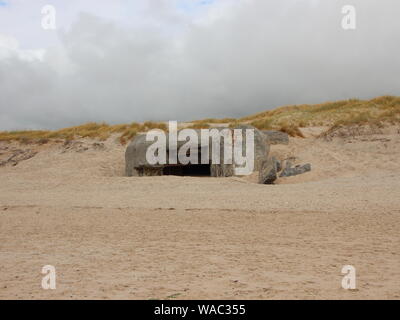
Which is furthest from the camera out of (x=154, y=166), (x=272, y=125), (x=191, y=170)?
(x=272, y=125)

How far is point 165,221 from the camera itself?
8.27 meters

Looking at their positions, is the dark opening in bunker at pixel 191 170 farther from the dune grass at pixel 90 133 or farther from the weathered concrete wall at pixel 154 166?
the dune grass at pixel 90 133

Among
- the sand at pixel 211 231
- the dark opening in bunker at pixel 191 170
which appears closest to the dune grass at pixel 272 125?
the sand at pixel 211 231

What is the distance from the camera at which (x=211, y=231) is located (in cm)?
732

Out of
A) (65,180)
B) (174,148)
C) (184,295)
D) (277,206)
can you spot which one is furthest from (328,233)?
(65,180)

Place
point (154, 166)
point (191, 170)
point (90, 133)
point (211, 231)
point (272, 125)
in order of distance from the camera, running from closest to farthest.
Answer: point (211, 231), point (154, 166), point (191, 170), point (90, 133), point (272, 125)

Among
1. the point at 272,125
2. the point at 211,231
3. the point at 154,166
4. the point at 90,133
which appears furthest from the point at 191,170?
the point at 211,231

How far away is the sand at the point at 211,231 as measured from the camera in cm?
412

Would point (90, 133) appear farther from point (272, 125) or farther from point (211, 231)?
point (211, 231)

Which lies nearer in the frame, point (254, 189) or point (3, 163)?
point (254, 189)

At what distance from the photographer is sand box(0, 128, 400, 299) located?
4.12 meters

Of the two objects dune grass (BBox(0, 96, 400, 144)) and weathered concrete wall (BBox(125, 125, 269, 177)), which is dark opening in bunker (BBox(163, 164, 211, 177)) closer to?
weathered concrete wall (BBox(125, 125, 269, 177))

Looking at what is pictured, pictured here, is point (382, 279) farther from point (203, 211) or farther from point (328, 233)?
point (203, 211)

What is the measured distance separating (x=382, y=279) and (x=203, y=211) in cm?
500
